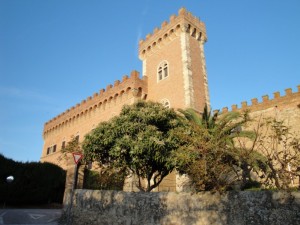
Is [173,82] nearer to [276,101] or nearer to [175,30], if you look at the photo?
[175,30]

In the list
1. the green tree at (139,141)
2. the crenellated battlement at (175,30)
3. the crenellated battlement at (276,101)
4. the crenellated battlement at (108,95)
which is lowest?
the green tree at (139,141)

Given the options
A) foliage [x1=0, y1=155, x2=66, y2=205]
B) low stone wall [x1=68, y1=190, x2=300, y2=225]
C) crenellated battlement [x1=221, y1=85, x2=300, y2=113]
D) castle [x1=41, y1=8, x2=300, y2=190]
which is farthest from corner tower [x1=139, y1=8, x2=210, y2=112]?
low stone wall [x1=68, y1=190, x2=300, y2=225]

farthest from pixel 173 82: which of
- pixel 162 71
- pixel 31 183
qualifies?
pixel 31 183

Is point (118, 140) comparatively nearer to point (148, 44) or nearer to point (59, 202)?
point (59, 202)

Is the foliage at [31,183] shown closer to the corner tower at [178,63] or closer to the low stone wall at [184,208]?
the low stone wall at [184,208]

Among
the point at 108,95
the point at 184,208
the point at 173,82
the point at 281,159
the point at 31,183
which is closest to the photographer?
the point at 184,208

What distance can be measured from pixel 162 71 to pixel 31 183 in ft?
52.5

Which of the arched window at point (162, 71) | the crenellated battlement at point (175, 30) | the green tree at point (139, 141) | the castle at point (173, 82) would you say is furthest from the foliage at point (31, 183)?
the crenellated battlement at point (175, 30)

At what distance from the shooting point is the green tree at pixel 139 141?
1190 centimetres

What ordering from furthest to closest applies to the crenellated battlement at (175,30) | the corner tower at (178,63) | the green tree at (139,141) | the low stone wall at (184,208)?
the crenellated battlement at (175,30) < the corner tower at (178,63) < the green tree at (139,141) < the low stone wall at (184,208)

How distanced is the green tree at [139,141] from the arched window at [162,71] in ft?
37.5

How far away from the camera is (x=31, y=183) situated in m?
21.4

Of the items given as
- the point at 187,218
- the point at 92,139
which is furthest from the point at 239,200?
the point at 92,139

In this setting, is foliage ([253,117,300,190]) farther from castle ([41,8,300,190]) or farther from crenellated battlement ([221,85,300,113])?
crenellated battlement ([221,85,300,113])
